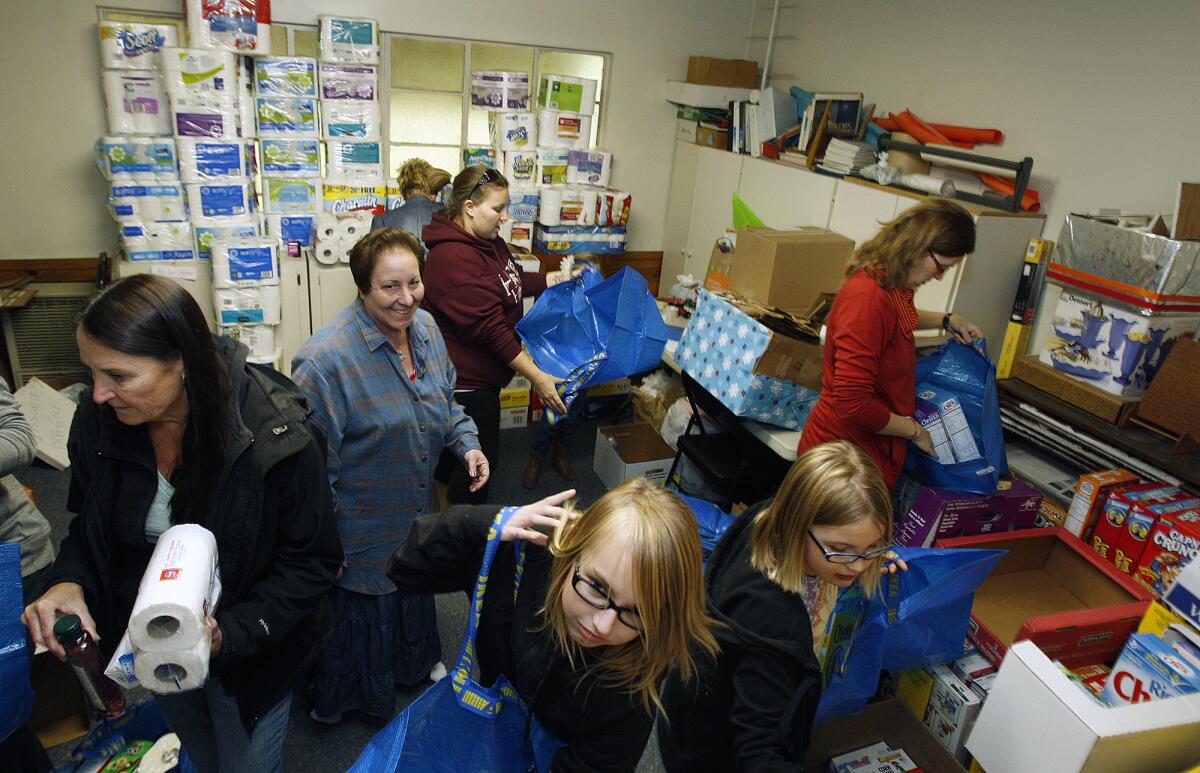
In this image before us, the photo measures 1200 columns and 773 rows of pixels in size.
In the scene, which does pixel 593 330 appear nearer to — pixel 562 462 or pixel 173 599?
pixel 562 462

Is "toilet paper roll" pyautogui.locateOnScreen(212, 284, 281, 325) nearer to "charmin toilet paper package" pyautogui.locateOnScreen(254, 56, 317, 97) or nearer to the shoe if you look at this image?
"charmin toilet paper package" pyautogui.locateOnScreen(254, 56, 317, 97)

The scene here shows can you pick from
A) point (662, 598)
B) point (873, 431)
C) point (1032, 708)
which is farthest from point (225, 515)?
point (873, 431)

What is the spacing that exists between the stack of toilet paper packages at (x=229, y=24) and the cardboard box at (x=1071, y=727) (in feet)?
13.0

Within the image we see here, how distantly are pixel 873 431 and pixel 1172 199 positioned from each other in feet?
4.86

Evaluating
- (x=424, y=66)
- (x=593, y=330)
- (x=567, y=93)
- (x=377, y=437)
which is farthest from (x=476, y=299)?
(x=424, y=66)

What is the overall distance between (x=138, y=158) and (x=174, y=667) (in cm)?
327

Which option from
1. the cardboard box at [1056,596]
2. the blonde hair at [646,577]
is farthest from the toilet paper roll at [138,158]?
the cardboard box at [1056,596]

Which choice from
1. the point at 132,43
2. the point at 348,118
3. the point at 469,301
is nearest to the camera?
the point at 469,301

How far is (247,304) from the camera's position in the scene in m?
3.84

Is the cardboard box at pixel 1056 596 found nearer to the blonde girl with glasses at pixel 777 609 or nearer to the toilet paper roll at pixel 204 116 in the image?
the blonde girl with glasses at pixel 777 609

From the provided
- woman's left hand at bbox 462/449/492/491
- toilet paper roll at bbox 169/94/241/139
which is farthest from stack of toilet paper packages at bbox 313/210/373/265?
woman's left hand at bbox 462/449/492/491

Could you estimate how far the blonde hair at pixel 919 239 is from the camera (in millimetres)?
2043

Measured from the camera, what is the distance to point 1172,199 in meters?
2.56

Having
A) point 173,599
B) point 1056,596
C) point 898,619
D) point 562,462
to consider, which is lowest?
point 562,462
